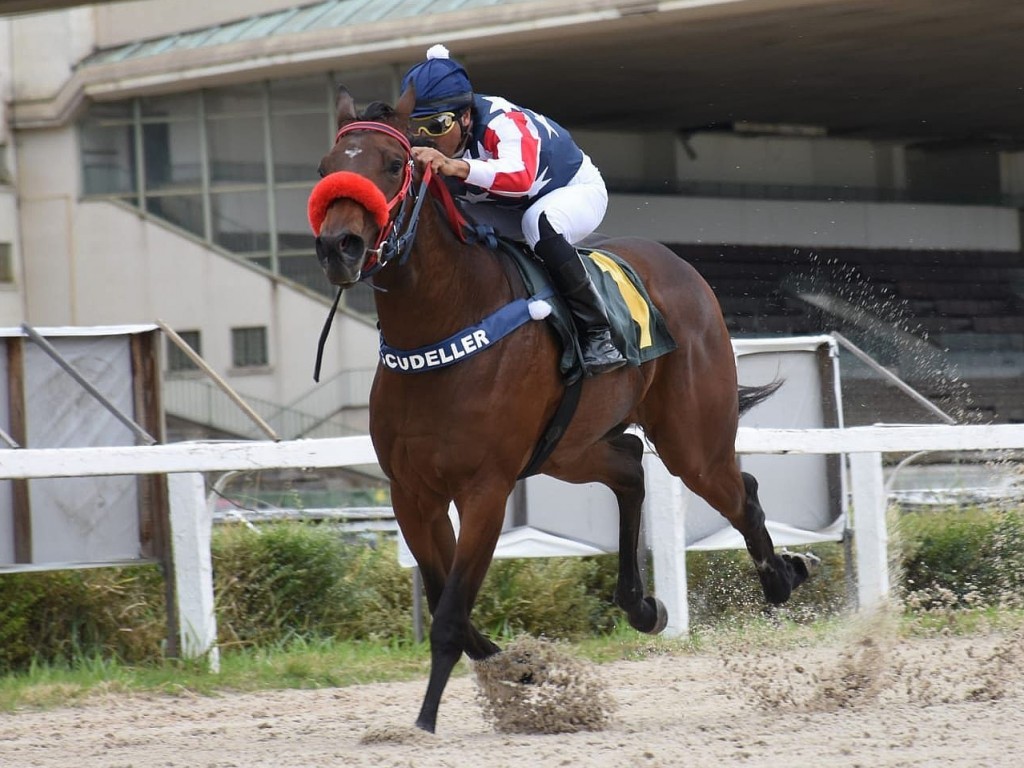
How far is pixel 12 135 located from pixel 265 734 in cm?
1801

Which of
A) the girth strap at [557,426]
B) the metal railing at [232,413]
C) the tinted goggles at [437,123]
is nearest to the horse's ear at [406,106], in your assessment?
the tinted goggles at [437,123]

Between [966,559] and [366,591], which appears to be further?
[966,559]

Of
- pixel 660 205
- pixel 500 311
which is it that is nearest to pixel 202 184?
pixel 660 205

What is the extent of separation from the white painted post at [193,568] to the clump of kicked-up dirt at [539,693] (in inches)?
63.2

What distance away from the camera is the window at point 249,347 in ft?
66.2

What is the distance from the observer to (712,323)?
5777mm

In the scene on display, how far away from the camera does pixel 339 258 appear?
3850 mm

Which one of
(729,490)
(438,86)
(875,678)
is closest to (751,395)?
(729,490)

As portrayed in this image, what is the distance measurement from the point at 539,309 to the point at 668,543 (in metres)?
2.24

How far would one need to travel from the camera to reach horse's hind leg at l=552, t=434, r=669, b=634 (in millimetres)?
5570

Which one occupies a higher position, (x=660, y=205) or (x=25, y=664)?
(x=660, y=205)

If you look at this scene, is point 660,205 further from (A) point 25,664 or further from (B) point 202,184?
(A) point 25,664

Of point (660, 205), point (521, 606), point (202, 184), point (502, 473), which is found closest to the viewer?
point (502, 473)

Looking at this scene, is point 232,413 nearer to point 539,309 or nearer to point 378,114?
point 539,309
